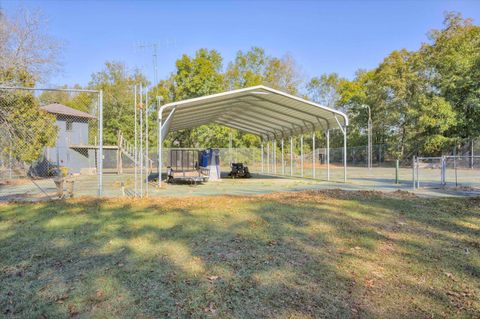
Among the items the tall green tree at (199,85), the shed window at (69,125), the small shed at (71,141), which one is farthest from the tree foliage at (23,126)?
the tall green tree at (199,85)

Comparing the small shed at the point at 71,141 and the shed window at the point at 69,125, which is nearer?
the small shed at the point at 71,141

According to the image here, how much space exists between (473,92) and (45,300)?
3522 centimetres

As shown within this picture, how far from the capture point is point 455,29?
3484 cm

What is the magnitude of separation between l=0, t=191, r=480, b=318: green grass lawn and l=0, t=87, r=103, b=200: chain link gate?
11.0 ft

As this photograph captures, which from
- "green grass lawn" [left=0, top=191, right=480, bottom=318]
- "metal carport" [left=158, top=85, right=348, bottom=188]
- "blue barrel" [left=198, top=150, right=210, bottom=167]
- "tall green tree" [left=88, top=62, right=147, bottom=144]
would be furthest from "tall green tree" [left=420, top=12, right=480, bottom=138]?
"tall green tree" [left=88, top=62, right=147, bottom=144]

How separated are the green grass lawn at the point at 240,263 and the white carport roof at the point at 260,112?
697 centimetres

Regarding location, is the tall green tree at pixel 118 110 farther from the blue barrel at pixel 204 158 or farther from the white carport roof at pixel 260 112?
the blue barrel at pixel 204 158

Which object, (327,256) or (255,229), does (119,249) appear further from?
(327,256)

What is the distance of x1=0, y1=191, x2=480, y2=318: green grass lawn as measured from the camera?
3.16m

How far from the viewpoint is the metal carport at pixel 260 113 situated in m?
13.3

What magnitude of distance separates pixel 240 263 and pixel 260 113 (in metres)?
15.1

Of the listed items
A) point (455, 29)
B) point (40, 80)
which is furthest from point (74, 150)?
point (455, 29)

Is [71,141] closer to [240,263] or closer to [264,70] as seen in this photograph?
[240,263]

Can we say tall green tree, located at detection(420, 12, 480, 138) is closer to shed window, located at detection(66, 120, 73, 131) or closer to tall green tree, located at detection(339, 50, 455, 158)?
tall green tree, located at detection(339, 50, 455, 158)
